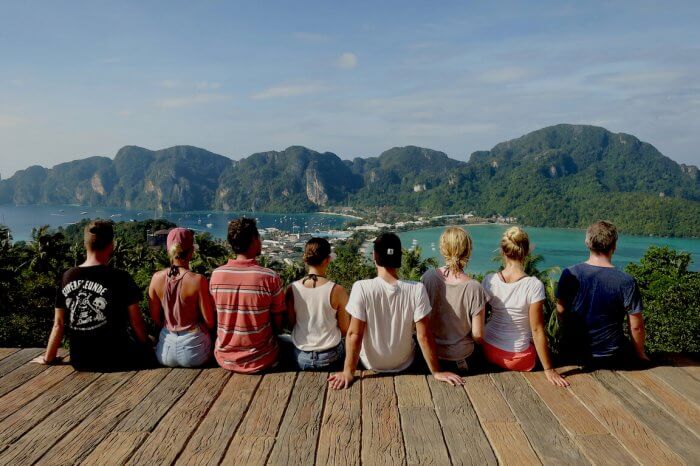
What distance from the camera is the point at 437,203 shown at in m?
152

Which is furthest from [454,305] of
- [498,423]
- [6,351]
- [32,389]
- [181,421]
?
[6,351]

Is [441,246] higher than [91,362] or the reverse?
higher

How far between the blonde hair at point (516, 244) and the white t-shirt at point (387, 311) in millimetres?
562

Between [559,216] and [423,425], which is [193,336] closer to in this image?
[423,425]

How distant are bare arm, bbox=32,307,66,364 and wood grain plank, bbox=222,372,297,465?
130 centimetres

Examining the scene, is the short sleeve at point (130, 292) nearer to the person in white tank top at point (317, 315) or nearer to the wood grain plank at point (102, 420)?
the wood grain plank at point (102, 420)

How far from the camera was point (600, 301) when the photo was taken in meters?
2.90

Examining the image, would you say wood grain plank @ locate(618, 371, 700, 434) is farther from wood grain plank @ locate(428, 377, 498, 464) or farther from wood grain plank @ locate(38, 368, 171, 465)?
wood grain plank @ locate(38, 368, 171, 465)

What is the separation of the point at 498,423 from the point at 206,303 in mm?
1780

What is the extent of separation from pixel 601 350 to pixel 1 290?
66.1 ft

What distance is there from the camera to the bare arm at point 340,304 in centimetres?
283

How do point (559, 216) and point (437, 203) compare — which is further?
point (437, 203)

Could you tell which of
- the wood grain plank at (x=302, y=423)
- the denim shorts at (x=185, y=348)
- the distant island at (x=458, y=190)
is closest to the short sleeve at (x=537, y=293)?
the wood grain plank at (x=302, y=423)

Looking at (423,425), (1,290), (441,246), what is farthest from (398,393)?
(1,290)
